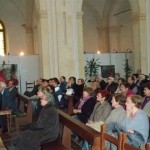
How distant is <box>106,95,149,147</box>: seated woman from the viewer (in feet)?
17.5

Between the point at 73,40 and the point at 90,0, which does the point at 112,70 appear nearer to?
the point at 73,40

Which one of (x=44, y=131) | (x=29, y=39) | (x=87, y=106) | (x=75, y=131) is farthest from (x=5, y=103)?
(x=29, y=39)

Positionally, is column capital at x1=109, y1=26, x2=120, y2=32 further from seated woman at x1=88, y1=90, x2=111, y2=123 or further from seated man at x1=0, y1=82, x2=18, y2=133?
seated woman at x1=88, y1=90, x2=111, y2=123

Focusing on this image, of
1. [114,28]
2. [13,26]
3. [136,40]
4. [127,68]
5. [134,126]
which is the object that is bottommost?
[134,126]

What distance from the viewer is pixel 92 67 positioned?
18.9 meters

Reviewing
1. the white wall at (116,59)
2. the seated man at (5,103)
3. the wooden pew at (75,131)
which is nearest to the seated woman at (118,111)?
the wooden pew at (75,131)

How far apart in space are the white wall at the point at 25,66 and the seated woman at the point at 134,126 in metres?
11.4

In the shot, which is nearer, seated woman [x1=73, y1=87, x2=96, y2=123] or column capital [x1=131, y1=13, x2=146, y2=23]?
seated woman [x1=73, y1=87, x2=96, y2=123]

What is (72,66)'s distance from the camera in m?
15.4

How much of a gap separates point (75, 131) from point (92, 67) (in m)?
13.3

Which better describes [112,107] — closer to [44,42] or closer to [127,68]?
[44,42]

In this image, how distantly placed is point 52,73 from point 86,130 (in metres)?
10.3

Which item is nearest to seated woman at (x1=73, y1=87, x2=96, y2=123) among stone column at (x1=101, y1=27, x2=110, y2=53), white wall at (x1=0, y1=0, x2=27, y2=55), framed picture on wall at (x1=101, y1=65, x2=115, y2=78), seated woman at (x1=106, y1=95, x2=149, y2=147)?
seated woman at (x1=106, y1=95, x2=149, y2=147)

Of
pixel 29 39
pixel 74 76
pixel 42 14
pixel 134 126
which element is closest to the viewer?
pixel 134 126
